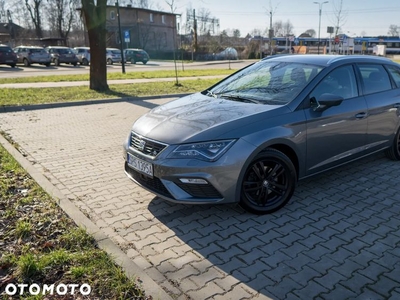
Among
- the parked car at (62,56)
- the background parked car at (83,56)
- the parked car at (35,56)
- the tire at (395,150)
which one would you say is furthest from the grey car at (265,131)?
the background parked car at (83,56)

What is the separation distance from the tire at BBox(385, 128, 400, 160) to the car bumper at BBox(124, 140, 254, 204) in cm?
321

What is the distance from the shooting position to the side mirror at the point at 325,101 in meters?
4.09

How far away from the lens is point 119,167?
5.58m

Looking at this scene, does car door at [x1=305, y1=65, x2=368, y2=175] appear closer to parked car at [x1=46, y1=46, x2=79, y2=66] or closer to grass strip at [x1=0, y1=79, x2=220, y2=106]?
grass strip at [x1=0, y1=79, x2=220, y2=106]

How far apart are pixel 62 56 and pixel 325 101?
3251 centimetres

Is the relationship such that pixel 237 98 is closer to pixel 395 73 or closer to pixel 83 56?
pixel 395 73

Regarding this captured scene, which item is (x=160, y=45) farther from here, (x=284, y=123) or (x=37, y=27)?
(x=284, y=123)

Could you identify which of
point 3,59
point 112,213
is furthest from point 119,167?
point 3,59

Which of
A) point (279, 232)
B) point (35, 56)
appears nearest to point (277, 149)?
point (279, 232)

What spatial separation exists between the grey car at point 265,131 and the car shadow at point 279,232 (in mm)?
274

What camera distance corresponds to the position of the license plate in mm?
3724

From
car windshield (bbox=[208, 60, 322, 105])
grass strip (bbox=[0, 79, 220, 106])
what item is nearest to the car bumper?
car windshield (bbox=[208, 60, 322, 105])

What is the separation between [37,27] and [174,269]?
67615mm

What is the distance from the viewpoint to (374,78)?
5141 mm
